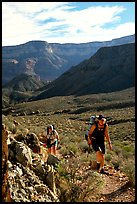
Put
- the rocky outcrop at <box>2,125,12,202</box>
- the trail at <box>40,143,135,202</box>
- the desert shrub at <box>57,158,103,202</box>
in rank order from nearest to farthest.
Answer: the rocky outcrop at <box>2,125,12,202</box> < the desert shrub at <box>57,158,103,202</box> < the trail at <box>40,143,135,202</box>

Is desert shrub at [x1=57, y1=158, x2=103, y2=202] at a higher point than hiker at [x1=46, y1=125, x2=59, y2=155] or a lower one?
lower

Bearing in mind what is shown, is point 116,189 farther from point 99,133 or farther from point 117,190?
point 99,133

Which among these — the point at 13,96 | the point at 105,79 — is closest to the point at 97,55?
the point at 105,79

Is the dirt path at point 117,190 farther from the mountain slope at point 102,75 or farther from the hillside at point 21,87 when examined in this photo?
the hillside at point 21,87

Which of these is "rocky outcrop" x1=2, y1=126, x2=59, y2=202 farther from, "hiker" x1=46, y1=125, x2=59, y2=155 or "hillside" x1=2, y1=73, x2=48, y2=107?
"hillside" x1=2, y1=73, x2=48, y2=107

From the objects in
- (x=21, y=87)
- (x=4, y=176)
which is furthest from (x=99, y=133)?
(x=21, y=87)

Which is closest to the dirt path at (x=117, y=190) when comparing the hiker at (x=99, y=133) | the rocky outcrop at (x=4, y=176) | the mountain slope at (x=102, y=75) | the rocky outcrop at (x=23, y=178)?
the hiker at (x=99, y=133)

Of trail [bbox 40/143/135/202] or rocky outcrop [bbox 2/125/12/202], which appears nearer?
rocky outcrop [bbox 2/125/12/202]

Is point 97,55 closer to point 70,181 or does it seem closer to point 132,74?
point 132,74

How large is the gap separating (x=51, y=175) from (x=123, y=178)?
274cm

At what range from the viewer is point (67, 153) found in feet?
42.0

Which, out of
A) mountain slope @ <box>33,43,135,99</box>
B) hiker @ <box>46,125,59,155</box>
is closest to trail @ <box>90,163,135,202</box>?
hiker @ <box>46,125,59,155</box>

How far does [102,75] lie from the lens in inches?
3853

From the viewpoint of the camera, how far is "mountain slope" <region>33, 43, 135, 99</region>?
88.1m
